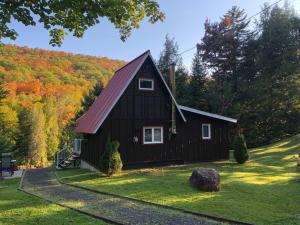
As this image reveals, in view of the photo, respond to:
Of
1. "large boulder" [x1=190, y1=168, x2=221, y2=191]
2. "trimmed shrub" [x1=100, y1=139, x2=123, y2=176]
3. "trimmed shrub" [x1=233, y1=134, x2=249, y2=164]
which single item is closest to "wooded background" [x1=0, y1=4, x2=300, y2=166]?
"trimmed shrub" [x1=100, y1=139, x2=123, y2=176]

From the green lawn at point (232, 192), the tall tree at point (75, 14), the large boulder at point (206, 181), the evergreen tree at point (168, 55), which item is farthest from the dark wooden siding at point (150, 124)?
the evergreen tree at point (168, 55)

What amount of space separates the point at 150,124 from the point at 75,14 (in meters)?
11.7

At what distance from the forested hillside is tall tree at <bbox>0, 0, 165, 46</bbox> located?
35729 mm

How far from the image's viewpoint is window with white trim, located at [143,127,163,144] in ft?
56.9

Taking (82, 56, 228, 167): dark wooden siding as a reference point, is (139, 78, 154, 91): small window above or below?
above

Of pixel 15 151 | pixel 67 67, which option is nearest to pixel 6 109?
pixel 15 151

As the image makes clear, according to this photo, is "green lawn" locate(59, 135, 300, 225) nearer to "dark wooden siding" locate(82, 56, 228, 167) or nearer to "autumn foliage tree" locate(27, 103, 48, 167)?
"dark wooden siding" locate(82, 56, 228, 167)

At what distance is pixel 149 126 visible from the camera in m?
17.3

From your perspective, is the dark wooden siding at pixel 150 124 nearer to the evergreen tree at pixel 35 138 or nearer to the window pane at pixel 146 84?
the window pane at pixel 146 84

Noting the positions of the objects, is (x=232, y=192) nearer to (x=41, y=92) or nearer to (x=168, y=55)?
(x=168, y=55)

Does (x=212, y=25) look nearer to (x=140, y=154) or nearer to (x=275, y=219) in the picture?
(x=140, y=154)

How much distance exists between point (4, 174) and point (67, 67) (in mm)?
45834

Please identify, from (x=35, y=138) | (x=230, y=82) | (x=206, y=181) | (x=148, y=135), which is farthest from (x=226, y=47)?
(x=35, y=138)

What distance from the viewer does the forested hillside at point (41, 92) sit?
4606cm
